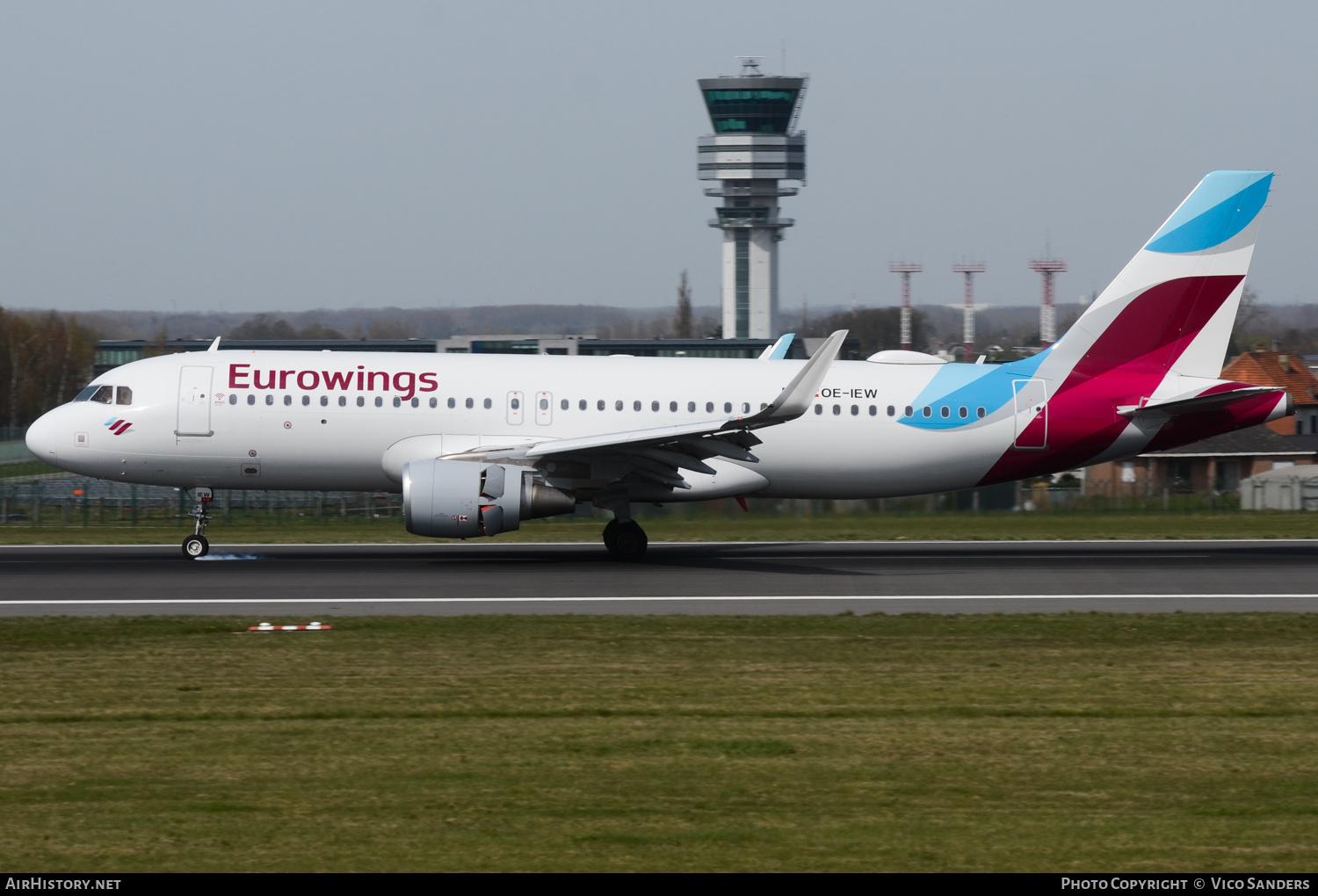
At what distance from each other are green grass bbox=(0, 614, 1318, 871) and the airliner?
22.9ft

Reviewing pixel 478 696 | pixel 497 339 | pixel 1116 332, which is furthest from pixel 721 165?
pixel 478 696

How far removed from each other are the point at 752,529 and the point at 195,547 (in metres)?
12.5

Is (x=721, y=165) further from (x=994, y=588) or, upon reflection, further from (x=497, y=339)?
(x=994, y=588)

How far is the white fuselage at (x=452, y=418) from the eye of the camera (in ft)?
77.8

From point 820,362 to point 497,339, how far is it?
69803 mm

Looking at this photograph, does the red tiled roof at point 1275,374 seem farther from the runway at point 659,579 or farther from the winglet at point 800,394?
the winglet at point 800,394

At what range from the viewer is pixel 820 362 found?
22.0m

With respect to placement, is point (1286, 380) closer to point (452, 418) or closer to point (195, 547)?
point (452, 418)

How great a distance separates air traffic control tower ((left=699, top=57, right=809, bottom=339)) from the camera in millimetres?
130625

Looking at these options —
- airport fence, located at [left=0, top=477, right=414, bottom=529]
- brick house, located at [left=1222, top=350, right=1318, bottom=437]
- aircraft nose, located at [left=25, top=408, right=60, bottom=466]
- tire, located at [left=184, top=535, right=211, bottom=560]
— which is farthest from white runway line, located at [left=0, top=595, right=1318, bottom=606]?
brick house, located at [left=1222, top=350, right=1318, bottom=437]

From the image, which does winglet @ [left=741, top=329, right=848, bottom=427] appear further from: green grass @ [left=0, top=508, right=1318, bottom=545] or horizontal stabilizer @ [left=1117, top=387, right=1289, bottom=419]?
green grass @ [left=0, top=508, right=1318, bottom=545]

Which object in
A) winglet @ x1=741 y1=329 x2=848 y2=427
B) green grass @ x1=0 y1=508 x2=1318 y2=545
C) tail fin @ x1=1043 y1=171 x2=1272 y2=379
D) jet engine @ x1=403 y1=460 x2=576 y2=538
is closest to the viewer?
winglet @ x1=741 y1=329 x2=848 y2=427

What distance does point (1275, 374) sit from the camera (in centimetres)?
7444

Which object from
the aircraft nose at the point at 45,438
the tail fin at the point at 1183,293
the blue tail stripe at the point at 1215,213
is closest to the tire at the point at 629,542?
the tail fin at the point at 1183,293
